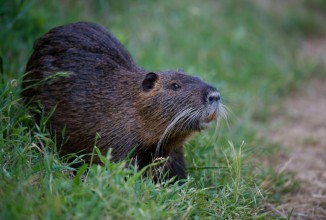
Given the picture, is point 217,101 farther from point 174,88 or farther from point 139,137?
point 139,137

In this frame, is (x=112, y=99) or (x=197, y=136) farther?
(x=197, y=136)

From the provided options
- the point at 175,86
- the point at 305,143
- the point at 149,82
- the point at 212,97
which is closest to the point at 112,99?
the point at 149,82

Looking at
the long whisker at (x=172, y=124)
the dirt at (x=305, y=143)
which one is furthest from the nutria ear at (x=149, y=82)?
the dirt at (x=305, y=143)

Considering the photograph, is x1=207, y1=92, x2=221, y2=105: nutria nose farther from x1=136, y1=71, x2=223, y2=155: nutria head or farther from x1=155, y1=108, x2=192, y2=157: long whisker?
x1=155, y1=108, x2=192, y2=157: long whisker

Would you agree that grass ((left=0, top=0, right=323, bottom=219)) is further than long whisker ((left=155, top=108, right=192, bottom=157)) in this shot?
No

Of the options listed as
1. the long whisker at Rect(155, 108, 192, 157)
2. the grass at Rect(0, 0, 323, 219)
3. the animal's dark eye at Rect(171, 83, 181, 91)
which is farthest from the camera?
the animal's dark eye at Rect(171, 83, 181, 91)

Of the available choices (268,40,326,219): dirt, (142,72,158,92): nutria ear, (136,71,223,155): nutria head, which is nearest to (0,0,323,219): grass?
(268,40,326,219): dirt

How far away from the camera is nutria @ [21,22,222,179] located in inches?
138

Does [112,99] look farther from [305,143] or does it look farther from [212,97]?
[305,143]

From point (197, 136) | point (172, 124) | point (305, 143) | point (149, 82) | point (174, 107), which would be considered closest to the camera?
point (172, 124)

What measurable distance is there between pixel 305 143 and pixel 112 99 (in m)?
2.61

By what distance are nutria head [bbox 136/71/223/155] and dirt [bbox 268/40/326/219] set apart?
0.80 meters

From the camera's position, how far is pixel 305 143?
18.2 ft

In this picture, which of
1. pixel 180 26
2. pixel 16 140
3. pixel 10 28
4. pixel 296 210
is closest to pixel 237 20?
pixel 180 26
